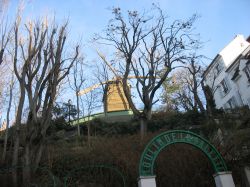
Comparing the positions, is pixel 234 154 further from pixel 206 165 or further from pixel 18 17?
pixel 18 17

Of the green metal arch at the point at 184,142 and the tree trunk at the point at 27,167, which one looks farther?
the tree trunk at the point at 27,167

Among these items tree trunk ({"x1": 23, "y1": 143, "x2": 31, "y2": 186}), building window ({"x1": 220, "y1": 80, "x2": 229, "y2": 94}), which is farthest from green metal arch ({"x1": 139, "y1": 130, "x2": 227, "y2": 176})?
building window ({"x1": 220, "y1": 80, "x2": 229, "y2": 94})

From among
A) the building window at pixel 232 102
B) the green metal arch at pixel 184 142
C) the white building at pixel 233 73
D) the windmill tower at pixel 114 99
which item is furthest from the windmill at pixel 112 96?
the green metal arch at pixel 184 142

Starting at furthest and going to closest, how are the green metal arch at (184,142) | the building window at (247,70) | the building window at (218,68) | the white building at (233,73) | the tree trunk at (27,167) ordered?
1. the building window at (218,68)
2. the white building at (233,73)
3. the building window at (247,70)
4. the tree trunk at (27,167)
5. the green metal arch at (184,142)

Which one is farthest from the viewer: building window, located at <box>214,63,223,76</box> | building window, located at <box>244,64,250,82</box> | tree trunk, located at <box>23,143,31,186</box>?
→ building window, located at <box>214,63,223,76</box>

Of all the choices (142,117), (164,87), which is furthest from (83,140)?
(164,87)

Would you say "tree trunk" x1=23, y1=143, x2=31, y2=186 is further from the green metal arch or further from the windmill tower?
the windmill tower

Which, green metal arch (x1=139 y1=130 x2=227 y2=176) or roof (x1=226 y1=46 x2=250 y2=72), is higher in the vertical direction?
roof (x1=226 y1=46 x2=250 y2=72)

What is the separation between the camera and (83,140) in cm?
1706

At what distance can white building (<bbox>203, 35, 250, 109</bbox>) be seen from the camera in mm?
24328

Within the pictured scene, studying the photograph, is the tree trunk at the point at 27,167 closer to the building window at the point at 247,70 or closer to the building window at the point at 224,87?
the building window at the point at 247,70

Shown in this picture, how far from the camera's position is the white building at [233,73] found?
24.3m

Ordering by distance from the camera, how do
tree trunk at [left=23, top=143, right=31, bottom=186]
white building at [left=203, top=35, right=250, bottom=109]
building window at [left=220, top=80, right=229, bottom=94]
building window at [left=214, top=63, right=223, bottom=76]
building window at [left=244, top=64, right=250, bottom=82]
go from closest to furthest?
1. tree trunk at [left=23, top=143, right=31, bottom=186]
2. building window at [left=244, top=64, right=250, bottom=82]
3. white building at [left=203, top=35, right=250, bottom=109]
4. building window at [left=220, top=80, right=229, bottom=94]
5. building window at [left=214, top=63, right=223, bottom=76]

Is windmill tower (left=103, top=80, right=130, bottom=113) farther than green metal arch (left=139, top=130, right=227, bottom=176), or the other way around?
windmill tower (left=103, top=80, right=130, bottom=113)
